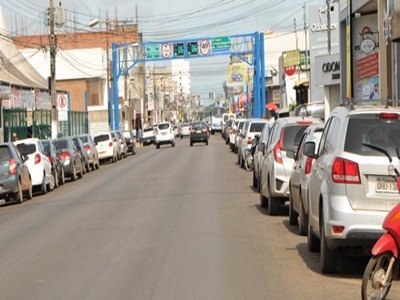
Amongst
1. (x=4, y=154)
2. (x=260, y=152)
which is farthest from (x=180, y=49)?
(x=260, y=152)

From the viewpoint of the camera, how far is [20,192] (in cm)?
2244

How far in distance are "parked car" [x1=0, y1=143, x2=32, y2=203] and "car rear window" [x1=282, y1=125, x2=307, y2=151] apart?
28.7 feet

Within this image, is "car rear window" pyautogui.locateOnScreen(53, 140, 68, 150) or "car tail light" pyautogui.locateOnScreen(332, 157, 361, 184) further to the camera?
"car rear window" pyautogui.locateOnScreen(53, 140, 68, 150)

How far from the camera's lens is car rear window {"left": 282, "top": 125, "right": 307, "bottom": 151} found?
1639 cm

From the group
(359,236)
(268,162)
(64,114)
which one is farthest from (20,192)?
(64,114)

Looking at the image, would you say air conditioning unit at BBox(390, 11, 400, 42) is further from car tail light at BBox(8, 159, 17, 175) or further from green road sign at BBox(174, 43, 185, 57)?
green road sign at BBox(174, 43, 185, 57)

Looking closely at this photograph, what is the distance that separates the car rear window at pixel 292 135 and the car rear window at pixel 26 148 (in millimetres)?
11019

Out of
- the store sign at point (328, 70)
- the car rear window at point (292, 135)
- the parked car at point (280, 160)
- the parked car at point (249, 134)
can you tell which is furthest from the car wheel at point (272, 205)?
the store sign at point (328, 70)

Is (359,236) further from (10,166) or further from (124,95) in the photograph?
(124,95)

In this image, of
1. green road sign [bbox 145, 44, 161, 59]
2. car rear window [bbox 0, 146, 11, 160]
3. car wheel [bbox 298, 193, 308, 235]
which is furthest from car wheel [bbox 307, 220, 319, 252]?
green road sign [bbox 145, 44, 161, 59]

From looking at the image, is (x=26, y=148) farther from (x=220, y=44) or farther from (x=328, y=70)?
(x=220, y=44)

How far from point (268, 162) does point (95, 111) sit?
7229 cm

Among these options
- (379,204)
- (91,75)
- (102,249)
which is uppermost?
(91,75)

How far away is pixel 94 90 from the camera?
290ft
